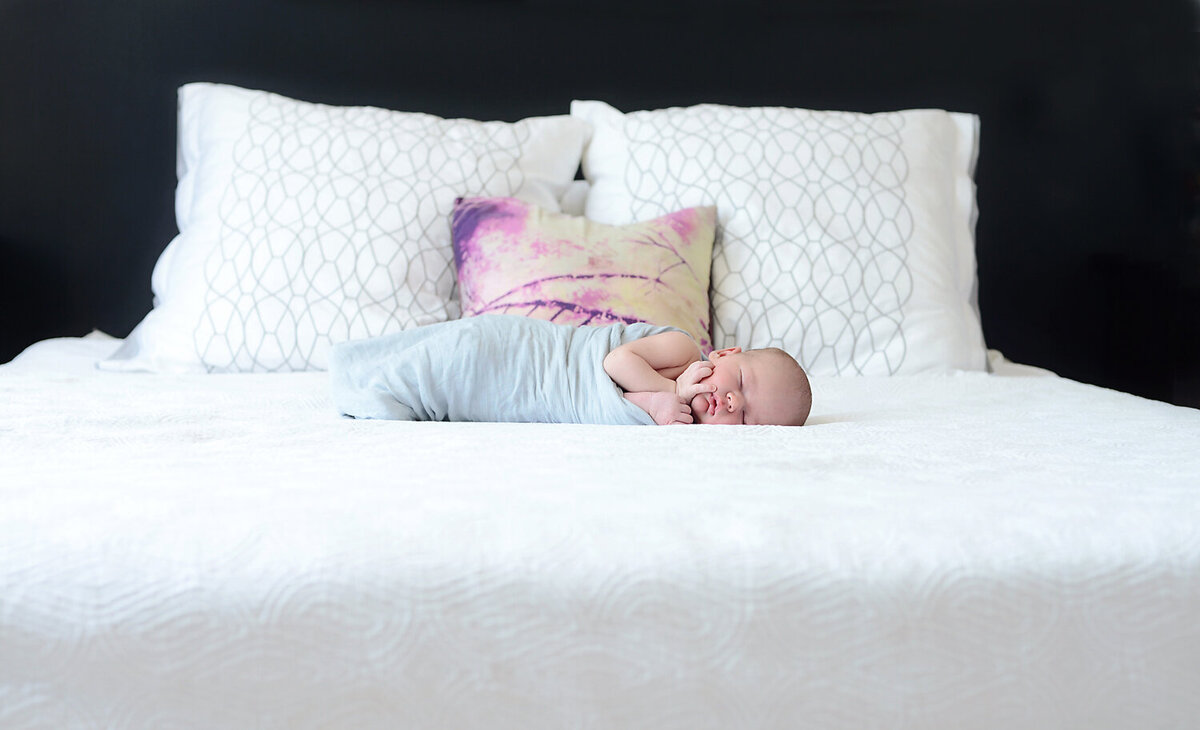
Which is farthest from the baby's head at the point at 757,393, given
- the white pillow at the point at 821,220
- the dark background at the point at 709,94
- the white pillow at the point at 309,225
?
the dark background at the point at 709,94

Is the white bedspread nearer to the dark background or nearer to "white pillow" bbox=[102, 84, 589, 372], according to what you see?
"white pillow" bbox=[102, 84, 589, 372]

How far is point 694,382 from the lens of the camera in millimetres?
1253

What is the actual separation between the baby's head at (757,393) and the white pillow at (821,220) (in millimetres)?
542

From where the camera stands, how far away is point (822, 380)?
5.62 ft

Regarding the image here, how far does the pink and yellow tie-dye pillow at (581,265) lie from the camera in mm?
1647

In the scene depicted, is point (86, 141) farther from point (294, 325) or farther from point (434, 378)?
point (434, 378)

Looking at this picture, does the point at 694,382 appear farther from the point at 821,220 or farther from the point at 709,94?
the point at 709,94

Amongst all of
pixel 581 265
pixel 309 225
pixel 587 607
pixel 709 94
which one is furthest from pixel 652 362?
pixel 709 94

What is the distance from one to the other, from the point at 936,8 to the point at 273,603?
7.46ft

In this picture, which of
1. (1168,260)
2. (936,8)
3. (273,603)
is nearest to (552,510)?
(273,603)

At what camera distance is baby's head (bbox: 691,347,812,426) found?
4.00ft

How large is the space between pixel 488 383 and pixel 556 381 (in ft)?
0.28

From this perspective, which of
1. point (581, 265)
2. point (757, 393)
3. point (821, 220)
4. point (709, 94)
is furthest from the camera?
point (709, 94)

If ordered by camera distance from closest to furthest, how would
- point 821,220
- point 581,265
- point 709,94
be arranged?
point 581,265 < point 821,220 < point 709,94
